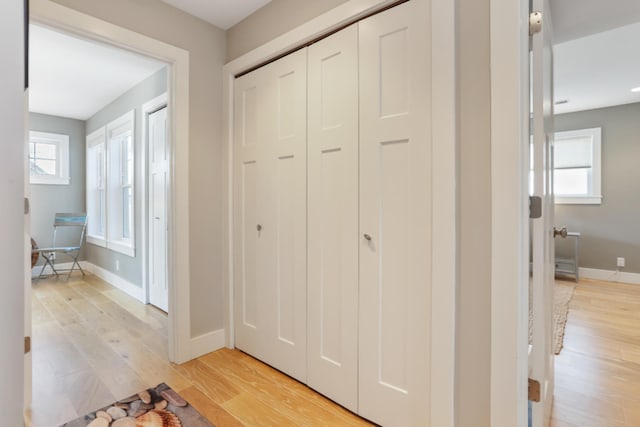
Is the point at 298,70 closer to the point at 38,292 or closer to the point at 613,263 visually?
the point at 38,292

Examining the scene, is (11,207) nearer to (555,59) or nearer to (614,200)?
(555,59)

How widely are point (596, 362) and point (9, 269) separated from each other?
306cm

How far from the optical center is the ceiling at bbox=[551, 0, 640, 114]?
1.91 metres

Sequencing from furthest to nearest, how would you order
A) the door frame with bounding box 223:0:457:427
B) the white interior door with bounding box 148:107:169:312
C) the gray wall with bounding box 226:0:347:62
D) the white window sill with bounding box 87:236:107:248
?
the white window sill with bounding box 87:236:107:248, the white interior door with bounding box 148:107:169:312, the gray wall with bounding box 226:0:347:62, the door frame with bounding box 223:0:457:427

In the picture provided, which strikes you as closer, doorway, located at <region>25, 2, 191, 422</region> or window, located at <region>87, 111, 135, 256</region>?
doorway, located at <region>25, 2, 191, 422</region>

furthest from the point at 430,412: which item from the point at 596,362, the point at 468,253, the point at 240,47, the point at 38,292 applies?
the point at 38,292

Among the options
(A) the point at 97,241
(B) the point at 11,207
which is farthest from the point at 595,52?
(A) the point at 97,241

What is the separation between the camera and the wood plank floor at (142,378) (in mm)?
1626

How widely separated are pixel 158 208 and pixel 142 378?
1.80m

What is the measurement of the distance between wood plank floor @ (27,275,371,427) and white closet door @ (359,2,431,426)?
1.08 ft

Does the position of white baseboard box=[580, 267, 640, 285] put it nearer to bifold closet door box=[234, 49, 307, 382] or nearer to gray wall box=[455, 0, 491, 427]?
gray wall box=[455, 0, 491, 427]

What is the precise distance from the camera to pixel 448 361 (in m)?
1.27

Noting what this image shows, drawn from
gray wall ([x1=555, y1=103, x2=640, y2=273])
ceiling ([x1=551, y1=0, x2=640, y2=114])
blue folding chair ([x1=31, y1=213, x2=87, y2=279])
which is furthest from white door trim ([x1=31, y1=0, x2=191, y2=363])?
gray wall ([x1=555, y1=103, x2=640, y2=273])

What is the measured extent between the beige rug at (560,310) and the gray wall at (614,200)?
0.81m
